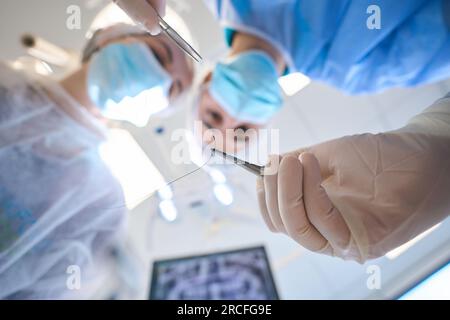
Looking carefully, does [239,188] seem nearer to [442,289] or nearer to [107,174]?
[107,174]

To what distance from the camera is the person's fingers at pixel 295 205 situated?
448mm

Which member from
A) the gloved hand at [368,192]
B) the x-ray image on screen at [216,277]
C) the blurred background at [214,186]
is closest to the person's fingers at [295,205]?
the gloved hand at [368,192]

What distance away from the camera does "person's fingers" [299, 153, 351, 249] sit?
0.45 m

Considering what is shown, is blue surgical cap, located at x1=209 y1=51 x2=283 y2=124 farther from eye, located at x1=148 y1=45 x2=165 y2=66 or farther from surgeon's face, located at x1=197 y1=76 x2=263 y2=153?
eye, located at x1=148 y1=45 x2=165 y2=66

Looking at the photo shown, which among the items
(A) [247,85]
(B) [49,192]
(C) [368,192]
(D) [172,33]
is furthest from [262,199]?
(B) [49,192]

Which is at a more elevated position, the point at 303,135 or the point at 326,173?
the point at 303,135

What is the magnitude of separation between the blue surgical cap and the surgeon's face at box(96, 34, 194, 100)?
0.15 m

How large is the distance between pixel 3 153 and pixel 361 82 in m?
1.05

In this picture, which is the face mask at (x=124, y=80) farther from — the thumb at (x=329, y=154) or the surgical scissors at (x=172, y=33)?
the thumb at (x=329, y=154)

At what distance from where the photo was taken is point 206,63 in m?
1.27

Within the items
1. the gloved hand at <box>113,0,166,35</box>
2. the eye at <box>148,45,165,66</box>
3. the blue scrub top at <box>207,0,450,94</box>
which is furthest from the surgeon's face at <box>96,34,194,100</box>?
the gloved hand at <box>113,0,166,35</box>

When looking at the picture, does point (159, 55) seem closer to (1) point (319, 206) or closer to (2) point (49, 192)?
(2) point (49, 192)
